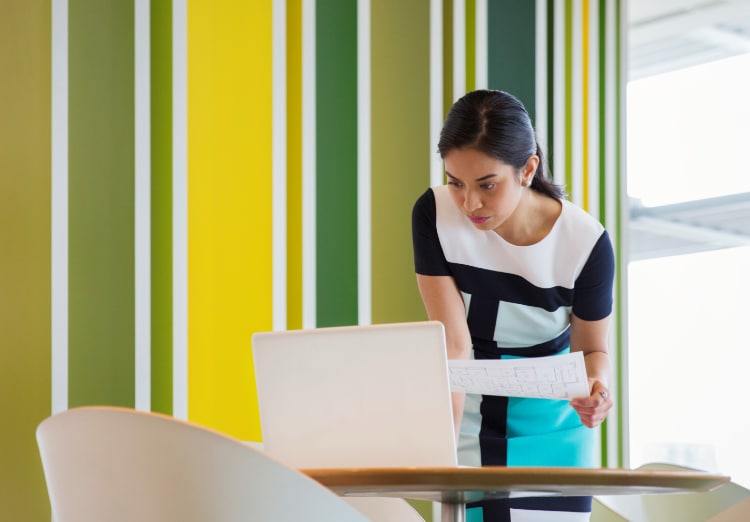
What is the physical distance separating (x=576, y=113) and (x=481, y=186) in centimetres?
201

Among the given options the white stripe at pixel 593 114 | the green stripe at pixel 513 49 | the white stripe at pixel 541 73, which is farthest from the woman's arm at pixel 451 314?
the white stripe at pixel 593 114

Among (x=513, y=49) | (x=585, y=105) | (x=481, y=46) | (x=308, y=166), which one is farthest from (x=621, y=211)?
(x=308, y=166)

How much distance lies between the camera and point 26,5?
235 cm

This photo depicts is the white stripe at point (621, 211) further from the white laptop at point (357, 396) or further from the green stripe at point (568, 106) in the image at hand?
the white laptop at point (357, 396)

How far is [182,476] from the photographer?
1.06 m

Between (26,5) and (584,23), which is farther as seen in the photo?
(584,23)

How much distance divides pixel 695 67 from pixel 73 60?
281 cm

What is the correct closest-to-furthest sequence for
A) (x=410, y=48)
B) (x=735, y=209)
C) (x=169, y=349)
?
(x=169, y=349) < (x=410, y=48) < (x=735, y=209)

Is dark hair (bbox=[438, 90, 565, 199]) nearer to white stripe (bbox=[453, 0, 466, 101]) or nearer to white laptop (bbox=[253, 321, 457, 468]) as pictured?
white laptop (bbox=[253, 321, 457, 468])

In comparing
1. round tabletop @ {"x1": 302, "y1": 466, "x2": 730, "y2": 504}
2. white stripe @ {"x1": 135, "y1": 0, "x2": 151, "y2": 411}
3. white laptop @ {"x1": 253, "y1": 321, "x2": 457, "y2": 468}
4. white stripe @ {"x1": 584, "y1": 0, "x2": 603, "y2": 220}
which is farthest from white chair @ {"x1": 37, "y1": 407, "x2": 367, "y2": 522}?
white stripe @ {"x1": 584, "y1": 0, "x2": 603, "y2": 220}

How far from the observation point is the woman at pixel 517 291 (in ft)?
7.28

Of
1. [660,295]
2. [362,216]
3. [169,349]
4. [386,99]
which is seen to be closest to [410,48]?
[386,99]

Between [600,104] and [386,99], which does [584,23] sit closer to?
[600,104]

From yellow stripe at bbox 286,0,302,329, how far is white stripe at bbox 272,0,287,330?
3 cm
